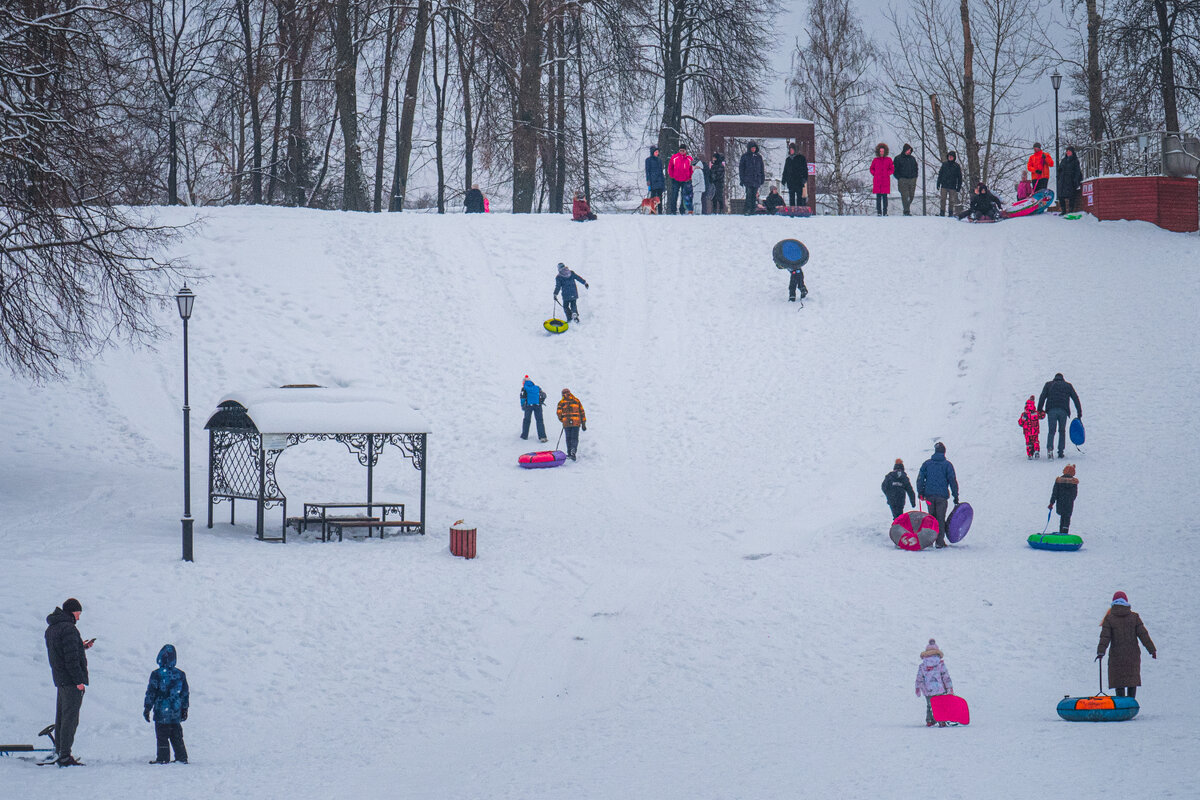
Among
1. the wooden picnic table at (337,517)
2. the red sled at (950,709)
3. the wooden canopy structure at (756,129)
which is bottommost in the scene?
the red sled at (950,709)

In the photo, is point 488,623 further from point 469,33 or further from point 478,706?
point 469,33

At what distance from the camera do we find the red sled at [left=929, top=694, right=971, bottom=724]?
11625 mm

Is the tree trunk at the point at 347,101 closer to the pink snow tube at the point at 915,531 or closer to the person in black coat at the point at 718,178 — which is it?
the person in black coat at the point at 718,178

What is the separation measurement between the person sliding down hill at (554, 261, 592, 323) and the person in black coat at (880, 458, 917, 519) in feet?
35.6

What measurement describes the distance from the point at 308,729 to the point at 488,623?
342 cm

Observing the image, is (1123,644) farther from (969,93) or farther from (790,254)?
(969,93)

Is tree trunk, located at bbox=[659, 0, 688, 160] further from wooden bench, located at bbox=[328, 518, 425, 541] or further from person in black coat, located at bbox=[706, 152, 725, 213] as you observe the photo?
wooden bench, located at bbox=[328, 518, 425, 541]

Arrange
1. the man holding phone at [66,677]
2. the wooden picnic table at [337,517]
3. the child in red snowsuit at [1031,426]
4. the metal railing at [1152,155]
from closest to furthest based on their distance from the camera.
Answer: the man holding phone at [66,677]
the wooden picnic table at [337,517]
the child in red snowsuit at [1031,426]
the metal railing at [1152,155]

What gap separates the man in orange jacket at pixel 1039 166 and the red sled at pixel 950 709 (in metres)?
25.5

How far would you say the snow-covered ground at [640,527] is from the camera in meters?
11.4

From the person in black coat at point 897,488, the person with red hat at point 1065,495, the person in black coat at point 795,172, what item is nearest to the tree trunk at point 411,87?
the person in black coat at point 795,172

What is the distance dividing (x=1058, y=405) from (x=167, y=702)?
16140mm

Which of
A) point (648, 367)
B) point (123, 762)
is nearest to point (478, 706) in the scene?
point (123, 762)

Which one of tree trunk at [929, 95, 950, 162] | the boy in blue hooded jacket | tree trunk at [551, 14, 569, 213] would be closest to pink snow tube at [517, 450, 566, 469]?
the boy in blue hooded jacket
